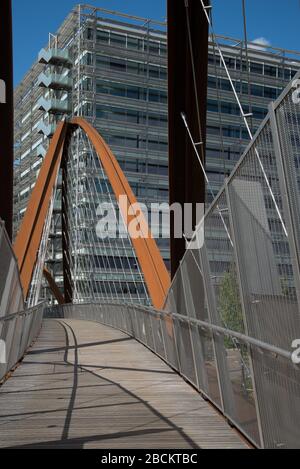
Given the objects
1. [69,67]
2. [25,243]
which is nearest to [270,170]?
[25,243]

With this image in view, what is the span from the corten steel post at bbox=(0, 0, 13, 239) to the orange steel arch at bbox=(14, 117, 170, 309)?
3780mm

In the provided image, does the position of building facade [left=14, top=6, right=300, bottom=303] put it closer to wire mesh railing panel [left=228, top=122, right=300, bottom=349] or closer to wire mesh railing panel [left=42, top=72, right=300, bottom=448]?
wire mesh railing panel [left=42, top=72, right=300, bottom=448]

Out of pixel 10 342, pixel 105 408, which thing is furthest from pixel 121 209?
pixel 105 408

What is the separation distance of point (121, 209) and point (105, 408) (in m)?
15.0

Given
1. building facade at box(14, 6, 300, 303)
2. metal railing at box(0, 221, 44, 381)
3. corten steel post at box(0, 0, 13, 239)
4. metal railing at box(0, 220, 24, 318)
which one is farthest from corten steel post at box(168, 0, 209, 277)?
building facade at box(14, 6, 300, 303)

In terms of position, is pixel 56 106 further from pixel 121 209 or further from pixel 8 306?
pixel 8 306

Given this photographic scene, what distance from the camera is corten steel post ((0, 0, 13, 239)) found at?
44.1 feet

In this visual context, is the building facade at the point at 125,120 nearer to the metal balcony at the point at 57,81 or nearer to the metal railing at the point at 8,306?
the metal balcony at the point at 57,81

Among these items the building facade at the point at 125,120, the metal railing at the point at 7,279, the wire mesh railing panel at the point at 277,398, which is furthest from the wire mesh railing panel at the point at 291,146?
the building facade at the point at 125,120

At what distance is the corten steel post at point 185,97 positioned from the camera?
1173cm

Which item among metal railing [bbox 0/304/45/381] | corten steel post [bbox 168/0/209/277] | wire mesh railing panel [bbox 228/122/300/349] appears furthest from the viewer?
→ corten steel post [bbox 168/0/209/277]

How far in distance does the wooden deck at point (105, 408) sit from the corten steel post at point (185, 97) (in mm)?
3547

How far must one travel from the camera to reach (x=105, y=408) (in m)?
6.51
